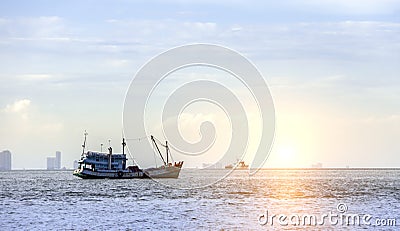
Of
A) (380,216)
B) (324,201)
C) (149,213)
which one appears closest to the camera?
(380,216)

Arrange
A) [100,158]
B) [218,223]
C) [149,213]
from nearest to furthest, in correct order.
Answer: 1. [218,223]
2. [149,213]
3. [100,158]

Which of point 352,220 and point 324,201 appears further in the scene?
point 324,201

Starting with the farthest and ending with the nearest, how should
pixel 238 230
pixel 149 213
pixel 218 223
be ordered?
1. pixel 149 213
2. pixel 218 223
3. pixel 238 230

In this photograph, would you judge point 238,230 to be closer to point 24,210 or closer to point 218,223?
point 218,223

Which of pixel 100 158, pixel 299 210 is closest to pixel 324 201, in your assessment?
pixel 299 210

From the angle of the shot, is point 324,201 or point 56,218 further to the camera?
point 324,201

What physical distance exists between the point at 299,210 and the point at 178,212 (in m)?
12.8

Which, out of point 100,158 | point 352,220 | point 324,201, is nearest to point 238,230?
point 352,220

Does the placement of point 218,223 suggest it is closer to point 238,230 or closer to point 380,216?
point 238,230

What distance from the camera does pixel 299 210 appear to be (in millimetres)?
77062

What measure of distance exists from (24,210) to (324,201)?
120ft

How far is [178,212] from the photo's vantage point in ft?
245

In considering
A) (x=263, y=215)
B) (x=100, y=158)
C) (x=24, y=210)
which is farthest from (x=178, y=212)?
(x=100, y=158)

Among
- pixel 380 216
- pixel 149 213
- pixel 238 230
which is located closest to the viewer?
pixel 238 230
